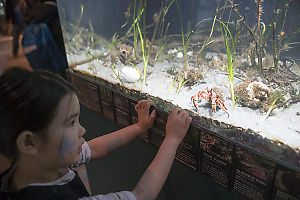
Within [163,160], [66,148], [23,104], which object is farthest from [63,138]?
[163,160]

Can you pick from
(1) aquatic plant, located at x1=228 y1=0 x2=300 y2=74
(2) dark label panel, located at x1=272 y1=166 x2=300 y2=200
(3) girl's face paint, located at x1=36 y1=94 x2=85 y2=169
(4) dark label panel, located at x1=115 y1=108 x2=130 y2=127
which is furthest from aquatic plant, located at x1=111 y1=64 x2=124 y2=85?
(2) dark label panel, located at x1=272 y1=166 x2=300 y2=200

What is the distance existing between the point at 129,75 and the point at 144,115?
31cm

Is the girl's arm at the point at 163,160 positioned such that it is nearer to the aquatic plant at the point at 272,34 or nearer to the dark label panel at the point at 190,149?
the dark label panel at the point at 190,149

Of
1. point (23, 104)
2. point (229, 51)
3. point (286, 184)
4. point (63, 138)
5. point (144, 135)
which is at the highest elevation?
point (229, 51)

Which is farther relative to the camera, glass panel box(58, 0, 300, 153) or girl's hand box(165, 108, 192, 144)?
girl's hand box(165, 108, 192, 144)

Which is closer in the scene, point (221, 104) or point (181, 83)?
point (221, 104)

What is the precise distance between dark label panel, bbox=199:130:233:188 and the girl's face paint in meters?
0.51

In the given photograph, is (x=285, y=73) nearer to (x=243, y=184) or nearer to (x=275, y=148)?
(x=275, y=148)

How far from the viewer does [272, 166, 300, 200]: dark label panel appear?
0.80 m

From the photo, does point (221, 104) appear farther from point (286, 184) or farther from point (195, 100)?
point (286, 184)

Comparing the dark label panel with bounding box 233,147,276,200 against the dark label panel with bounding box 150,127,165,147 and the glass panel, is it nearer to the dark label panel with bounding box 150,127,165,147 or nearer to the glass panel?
the glass panel

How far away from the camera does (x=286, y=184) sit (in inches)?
32.6

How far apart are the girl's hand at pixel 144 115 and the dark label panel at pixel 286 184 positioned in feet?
1.95

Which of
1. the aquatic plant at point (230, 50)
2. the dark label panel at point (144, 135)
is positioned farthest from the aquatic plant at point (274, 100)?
the dark label panel at point (144, 135)
